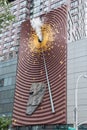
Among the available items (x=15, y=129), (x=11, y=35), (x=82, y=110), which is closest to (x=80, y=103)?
(x=82, y=110)

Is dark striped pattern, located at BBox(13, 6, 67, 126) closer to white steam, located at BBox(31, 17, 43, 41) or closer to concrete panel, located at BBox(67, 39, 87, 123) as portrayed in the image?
concrete panel, located at BBox(67, 39, 87, 123)

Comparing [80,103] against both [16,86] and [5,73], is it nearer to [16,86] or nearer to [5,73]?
[16,86]

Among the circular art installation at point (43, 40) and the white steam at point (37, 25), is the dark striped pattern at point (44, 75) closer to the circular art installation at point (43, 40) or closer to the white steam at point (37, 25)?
the circular art installation at point (43, 40)

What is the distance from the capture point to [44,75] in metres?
58.6

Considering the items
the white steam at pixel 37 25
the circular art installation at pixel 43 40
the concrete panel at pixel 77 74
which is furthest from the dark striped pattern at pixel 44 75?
the white steam at pixel 37 25

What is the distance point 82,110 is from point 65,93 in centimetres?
409

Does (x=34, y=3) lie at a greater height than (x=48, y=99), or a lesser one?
greater

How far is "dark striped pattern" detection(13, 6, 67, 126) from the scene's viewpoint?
54750mm

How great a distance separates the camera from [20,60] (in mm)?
64375

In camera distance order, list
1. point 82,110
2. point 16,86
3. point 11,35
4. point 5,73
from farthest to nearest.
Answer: point 11,35, point 5,73, point 16,86, point 82,110

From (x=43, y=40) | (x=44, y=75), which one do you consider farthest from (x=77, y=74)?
(x=43, y=40)

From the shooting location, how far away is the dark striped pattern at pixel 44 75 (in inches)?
2156

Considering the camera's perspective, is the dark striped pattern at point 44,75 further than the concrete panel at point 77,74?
Yes

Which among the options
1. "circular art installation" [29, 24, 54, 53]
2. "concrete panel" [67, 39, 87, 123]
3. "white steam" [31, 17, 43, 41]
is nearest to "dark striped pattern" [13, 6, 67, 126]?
"circular art installation" [29, 24, 54, 53]
